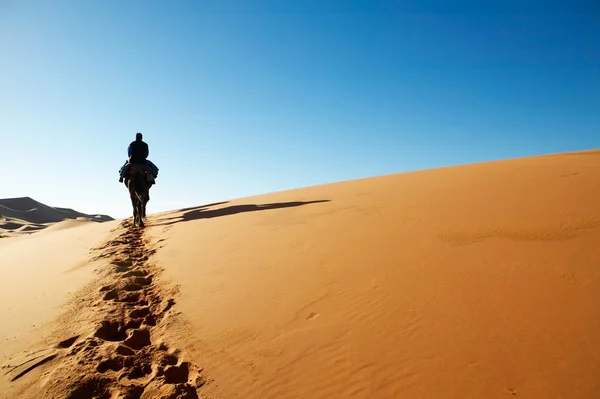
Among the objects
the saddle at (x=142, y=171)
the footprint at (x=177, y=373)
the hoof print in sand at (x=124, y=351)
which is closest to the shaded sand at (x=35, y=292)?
the hoof print in sand at (x=124, y=351)

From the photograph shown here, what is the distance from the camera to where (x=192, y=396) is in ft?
6.66

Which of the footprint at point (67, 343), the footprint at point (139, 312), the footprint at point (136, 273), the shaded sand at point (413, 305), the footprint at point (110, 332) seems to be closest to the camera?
the shaded sand at point (413, 305)

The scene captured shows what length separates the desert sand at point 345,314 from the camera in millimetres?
1985

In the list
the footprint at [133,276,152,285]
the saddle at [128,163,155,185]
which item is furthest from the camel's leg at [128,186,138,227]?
the footprint at [133,276,152,285]

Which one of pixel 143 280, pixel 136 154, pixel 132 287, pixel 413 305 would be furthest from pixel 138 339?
pixel 136 154

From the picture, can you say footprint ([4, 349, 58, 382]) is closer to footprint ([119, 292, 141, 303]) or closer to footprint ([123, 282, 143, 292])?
footprint ([119, 292, 141, 303])

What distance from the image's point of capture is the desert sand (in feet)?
6.51

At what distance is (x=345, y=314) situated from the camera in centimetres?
276

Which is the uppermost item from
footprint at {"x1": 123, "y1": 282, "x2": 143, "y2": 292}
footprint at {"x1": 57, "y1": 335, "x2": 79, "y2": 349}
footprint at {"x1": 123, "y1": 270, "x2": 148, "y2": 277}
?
footprint at {"x1": 123, "y1": 270, "x2": 148, "y2": 277}

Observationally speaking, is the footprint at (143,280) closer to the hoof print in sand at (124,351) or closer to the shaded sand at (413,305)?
the shaded sand at (413,305)

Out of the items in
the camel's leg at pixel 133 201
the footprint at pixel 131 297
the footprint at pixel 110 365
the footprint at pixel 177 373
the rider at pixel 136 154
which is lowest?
the footprint at pixel 177 373

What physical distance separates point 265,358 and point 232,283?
163cm

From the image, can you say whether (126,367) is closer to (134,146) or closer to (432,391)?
(432,391)

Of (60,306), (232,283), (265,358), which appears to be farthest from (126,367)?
(60,306)
